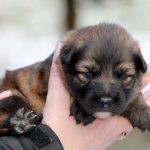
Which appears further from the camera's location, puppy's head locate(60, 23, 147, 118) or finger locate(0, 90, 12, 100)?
finger locate(0, 90, 12, 100)

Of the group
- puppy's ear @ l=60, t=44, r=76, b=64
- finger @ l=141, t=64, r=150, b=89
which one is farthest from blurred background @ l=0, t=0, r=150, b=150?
puppy's ear @ l=60, t=44, r=76, b=64

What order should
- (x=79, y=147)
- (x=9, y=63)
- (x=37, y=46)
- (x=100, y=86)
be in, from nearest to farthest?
(x=100, y=86) → (x=79, y=147) → (x=9, y=63) → (x=37, y=46)

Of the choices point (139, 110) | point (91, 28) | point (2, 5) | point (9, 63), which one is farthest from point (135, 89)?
point (2, 5)

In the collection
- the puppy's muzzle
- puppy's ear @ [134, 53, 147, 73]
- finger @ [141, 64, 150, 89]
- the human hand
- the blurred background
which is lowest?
the blurred background

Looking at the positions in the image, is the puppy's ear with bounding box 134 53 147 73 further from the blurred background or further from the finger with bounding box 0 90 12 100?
the blurred background

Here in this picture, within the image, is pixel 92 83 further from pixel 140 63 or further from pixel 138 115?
pixel 138 115

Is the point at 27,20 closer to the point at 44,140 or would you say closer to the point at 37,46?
the point at 37,46
